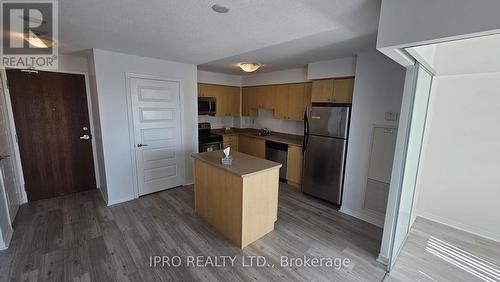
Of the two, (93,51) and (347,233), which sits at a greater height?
(93,51)

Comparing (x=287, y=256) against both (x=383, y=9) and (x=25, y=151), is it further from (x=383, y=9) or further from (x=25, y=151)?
(x=25, y=151)

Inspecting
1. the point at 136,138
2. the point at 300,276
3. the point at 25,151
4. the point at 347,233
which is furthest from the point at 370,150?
the point at 25,151

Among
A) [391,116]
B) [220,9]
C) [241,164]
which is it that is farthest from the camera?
[391,116]

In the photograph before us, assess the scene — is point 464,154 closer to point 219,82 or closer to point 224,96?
point 224,96

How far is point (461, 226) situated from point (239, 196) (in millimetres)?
3135

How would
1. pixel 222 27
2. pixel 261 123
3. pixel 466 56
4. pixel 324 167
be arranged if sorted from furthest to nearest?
pixel 261 123 < pixel 324 167 < pixel 466 56 < pixel 222 27

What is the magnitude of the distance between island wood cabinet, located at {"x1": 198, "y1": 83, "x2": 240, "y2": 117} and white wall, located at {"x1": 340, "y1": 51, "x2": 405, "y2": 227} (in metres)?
3.09

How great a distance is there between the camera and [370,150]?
290cm

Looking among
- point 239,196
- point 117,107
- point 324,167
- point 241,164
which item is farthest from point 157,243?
point 324,167

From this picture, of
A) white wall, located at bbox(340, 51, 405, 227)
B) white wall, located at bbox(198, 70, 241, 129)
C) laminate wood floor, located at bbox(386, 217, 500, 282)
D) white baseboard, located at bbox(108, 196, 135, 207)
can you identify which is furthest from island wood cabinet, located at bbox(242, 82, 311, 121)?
white baseboard, located at bbox(108, 196, 135, 207)

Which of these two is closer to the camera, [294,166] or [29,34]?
[29,34]

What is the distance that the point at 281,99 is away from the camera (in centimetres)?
450

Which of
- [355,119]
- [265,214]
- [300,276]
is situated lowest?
[300,276]

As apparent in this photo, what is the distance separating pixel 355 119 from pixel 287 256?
2.11 meters
